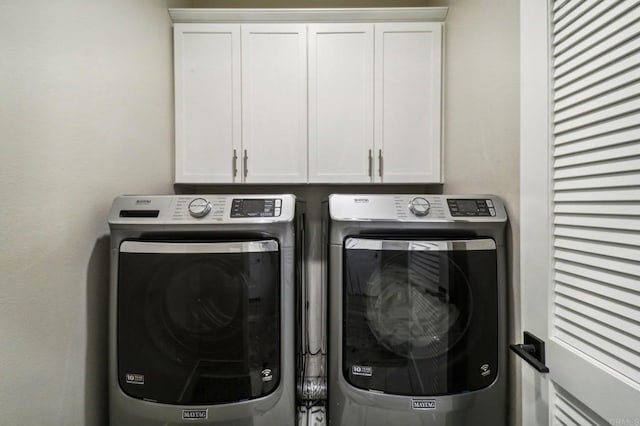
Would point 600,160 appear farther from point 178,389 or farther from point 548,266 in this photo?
point 178,389

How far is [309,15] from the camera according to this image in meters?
1.53

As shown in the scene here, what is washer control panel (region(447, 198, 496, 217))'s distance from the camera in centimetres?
105

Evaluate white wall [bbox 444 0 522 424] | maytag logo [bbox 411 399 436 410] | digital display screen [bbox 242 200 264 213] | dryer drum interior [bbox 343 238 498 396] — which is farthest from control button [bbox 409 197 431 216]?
maytag logo [bbox 411 399 436 410]

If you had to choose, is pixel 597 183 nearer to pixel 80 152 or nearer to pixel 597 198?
pixel 597 198

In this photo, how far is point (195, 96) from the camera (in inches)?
61.0

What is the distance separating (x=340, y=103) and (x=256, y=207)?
0.83m

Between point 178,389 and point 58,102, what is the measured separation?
107 centimetres

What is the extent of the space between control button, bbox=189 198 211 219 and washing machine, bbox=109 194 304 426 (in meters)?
0.10

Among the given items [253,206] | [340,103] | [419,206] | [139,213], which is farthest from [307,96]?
[139,213]

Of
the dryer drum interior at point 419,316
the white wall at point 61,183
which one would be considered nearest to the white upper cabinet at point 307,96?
the white wall at point 61,183

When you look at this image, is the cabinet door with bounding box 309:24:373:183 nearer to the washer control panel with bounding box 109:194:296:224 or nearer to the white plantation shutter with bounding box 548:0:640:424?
the washer control panel with bounding box 109:194:296:224

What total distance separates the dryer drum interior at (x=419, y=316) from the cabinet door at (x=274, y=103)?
2.42 feet

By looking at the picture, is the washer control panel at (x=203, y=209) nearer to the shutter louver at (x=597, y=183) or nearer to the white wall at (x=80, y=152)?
the white wall at (x=80, y=152)

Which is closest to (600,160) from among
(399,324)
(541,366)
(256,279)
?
(541,366)
